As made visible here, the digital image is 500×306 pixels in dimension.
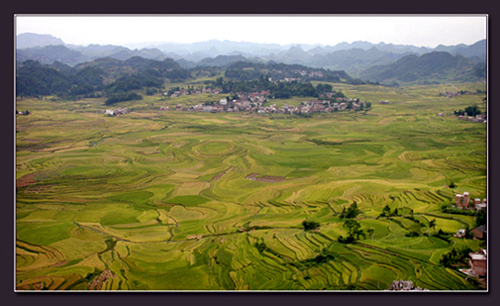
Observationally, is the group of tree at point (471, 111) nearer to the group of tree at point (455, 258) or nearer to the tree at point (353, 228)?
the tree at point (353, 228)

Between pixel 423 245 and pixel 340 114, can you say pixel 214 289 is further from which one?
pixel 340 114

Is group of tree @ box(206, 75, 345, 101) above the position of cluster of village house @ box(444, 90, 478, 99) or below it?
above

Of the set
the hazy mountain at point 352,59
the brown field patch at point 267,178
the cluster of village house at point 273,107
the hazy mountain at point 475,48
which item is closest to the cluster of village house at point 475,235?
the hazy mountain at point 475,48

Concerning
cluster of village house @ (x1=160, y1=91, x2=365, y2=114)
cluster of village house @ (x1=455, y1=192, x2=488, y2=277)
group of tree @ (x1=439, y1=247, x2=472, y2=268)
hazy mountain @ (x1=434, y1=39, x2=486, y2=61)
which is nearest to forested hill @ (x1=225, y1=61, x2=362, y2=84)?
cluster of village house @ (x1=160, y1=91, x2=365, y2=114)

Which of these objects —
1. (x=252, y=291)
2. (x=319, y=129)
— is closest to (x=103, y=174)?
(x=252, y=291)

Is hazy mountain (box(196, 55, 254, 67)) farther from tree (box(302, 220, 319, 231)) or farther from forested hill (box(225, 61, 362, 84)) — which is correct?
tree (box(302, 220, 319, 231))
